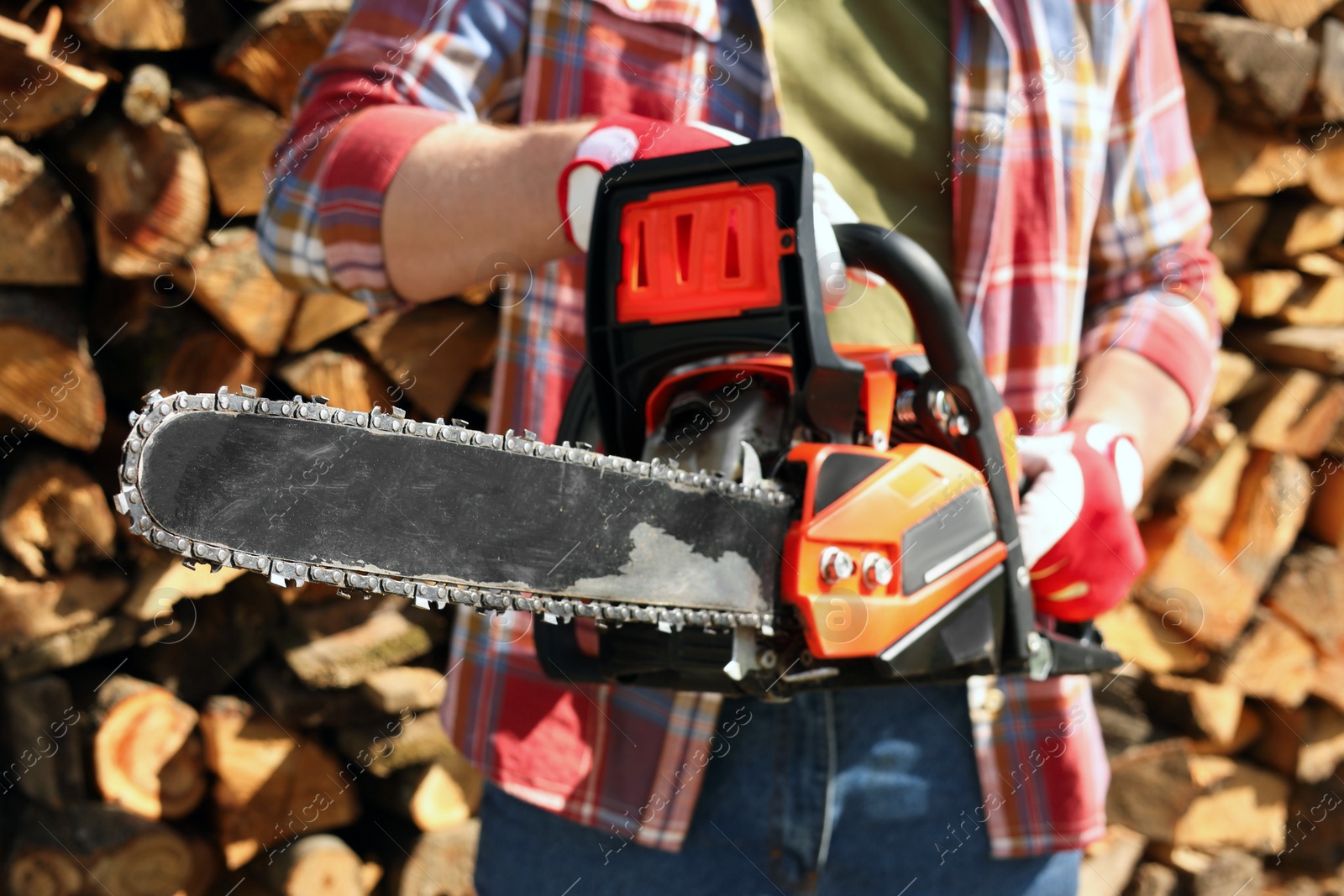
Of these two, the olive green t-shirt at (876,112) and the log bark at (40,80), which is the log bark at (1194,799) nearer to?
the olive green t-shirt at (876,112)

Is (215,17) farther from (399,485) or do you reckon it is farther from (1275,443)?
(1275,443)

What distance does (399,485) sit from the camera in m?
0.52

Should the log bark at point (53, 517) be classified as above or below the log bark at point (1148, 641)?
above

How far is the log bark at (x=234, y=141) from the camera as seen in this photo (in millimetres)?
1391

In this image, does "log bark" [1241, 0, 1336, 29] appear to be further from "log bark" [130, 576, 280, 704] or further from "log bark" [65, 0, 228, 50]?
"log bark" [130, 576, 280, 704]

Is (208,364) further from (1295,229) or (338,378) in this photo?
(1295,229)

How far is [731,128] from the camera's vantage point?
0.98 metres

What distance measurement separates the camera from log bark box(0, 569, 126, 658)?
4.49 ft

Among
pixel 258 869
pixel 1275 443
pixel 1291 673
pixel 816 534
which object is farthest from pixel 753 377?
pixel 1291 673

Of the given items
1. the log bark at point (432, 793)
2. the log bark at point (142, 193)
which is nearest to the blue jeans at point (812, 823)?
the log bark at point (432, 793)

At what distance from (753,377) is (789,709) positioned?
381mm

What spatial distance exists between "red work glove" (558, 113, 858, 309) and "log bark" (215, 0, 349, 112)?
2.74 ft

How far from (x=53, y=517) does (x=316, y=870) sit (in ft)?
2.26

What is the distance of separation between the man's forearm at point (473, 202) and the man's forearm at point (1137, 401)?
1.91 ft
